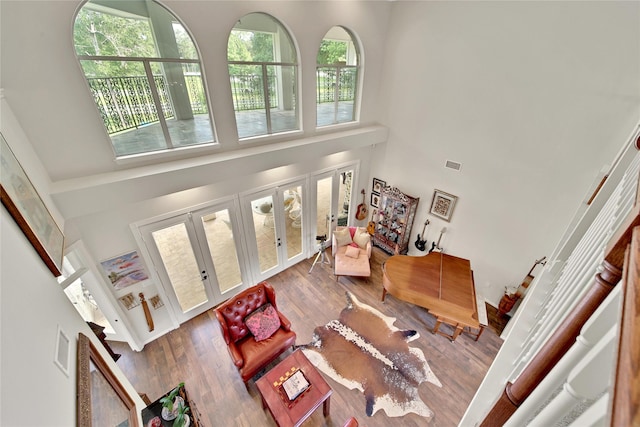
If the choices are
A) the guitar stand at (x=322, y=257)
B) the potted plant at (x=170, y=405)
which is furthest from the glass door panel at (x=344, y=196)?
the potted plant at (x=170, y=405)

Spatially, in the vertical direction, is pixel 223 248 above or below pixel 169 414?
above

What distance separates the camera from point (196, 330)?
15.8 feet

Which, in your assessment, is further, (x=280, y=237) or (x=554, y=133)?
(x=280, y=237)

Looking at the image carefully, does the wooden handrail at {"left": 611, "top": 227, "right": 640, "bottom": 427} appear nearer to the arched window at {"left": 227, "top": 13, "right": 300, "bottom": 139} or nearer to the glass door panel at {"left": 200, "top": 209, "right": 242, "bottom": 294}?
the arched window at {"left": 227, "top": 13, "right": 300, "bottom": 139}

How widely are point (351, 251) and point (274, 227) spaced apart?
5.82 feet

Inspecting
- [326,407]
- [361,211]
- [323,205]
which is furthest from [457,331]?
[323,205]

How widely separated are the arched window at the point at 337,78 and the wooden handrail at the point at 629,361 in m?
5.02

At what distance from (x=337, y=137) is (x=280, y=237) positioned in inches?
93.0

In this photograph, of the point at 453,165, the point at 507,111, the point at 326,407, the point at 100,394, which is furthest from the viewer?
the point at 453,165

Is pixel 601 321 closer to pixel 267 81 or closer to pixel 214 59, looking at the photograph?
pixel 214 59

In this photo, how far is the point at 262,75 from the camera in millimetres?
4254

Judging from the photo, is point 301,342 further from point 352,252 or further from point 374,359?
point 352,252

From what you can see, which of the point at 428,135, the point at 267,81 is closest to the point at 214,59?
the point at 267,81

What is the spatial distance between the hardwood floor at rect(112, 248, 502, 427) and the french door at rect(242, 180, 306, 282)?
62 centimetres
